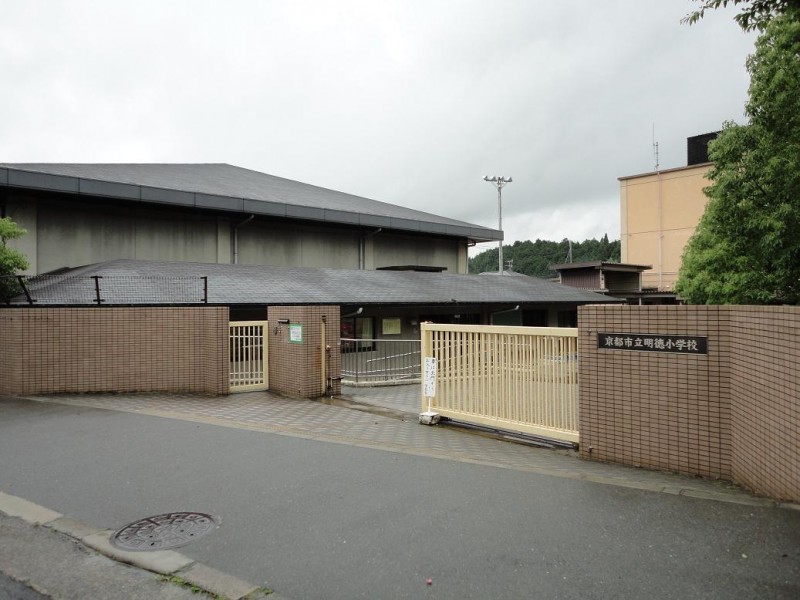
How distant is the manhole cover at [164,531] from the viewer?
13.3 ft

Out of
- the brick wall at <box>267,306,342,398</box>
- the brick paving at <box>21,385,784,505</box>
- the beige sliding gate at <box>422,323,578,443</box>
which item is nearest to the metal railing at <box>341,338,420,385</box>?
the brick wall at <box>267,306,342,398</box>

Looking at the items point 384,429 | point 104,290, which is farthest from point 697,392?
point 104,290

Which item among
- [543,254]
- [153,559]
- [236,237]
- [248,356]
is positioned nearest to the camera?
[153,559]

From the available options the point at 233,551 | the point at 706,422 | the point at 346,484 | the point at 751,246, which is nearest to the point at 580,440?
the point at 706,422

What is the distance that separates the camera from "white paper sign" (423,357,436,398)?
8789 mm

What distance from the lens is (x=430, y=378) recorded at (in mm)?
8844

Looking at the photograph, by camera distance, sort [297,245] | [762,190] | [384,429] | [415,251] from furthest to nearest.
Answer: [415,251], [297,245], [762,190], [384,429]

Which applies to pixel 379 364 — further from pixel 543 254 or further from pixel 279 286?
pixel 543 254

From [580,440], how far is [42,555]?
547 centimetres

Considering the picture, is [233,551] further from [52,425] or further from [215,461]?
[52,425]

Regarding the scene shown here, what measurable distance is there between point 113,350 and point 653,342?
10246mm

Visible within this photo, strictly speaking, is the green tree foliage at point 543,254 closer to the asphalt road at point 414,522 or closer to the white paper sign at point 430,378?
the white paper sign at point 430,378

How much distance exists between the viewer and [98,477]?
5676 mm

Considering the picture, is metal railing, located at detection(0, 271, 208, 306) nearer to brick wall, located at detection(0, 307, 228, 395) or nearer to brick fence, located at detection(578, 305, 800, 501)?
brick wall, located at detection(0, 307, 228, 395)
